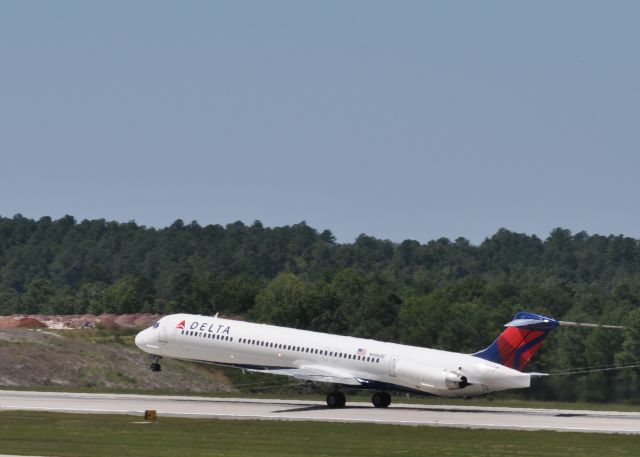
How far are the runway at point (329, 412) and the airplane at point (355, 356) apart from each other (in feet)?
4.32

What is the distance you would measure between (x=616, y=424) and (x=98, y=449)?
23354mm

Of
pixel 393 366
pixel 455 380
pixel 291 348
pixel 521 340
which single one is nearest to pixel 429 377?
pixel 455 380

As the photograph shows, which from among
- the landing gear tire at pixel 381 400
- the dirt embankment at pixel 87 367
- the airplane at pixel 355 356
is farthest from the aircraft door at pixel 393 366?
the dirt embankment at pixel 87 367

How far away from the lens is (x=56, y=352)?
99750 mm

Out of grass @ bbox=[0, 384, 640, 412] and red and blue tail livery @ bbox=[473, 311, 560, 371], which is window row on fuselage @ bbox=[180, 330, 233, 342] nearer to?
grass @ bbox=[0, 384, 640, 412]

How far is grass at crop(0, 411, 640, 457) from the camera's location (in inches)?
2173

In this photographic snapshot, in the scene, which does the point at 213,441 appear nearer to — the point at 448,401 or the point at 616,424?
the point at 616,424

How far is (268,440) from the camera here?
5922 cm

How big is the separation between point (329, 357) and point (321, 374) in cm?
100

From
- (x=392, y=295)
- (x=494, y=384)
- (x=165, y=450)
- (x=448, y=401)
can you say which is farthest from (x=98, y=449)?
(x=392, y=295)

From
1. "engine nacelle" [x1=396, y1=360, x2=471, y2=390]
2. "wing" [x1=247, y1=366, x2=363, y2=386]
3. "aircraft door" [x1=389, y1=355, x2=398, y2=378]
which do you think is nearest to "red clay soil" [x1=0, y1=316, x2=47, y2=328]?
"wing" [x1=247, y1=366, x2=363, y2=386]

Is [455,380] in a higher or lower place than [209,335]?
lower

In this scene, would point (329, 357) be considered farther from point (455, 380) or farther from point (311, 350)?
point (455, 380)

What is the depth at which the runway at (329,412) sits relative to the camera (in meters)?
67.4
